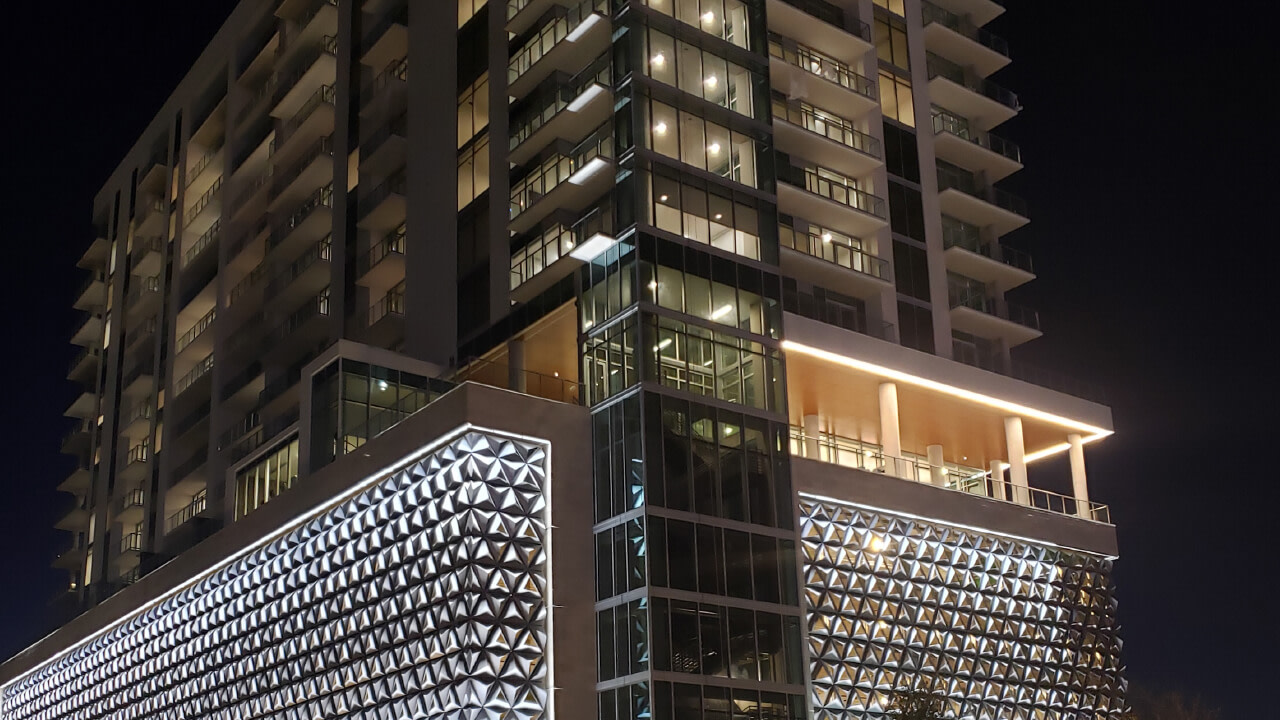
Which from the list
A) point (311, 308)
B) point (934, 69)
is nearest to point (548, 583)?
point (311, 308)

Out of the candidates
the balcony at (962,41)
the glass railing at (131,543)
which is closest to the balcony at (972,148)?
the balcony at (962,41)

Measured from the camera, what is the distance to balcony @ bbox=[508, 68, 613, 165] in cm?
4644

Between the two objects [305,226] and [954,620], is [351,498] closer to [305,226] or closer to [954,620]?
[954,620]

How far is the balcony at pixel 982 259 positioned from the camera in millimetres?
58156

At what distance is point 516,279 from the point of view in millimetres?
48375

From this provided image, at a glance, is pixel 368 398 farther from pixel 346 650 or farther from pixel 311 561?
pixel 346 650

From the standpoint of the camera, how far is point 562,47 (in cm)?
4769

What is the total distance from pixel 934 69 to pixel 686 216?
71.6 ft

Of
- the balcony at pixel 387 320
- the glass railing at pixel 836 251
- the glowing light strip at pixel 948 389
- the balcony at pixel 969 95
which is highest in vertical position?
the balcony at pixel 969 95

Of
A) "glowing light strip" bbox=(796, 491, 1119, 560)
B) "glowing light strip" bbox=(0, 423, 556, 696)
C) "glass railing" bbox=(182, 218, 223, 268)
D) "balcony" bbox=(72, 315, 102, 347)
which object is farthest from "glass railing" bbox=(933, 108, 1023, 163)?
"balcony" bbox=(72, 315, 102, 347)

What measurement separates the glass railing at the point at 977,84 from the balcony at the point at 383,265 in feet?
81.9

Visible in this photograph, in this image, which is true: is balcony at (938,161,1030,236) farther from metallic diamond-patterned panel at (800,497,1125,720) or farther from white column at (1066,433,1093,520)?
metallic diamond-patterned panel at (800,497,1125,720)

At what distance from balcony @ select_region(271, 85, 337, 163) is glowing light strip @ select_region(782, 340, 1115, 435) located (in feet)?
86.2

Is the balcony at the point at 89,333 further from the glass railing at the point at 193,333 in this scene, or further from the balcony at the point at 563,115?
the balcony at the point at 563,115
